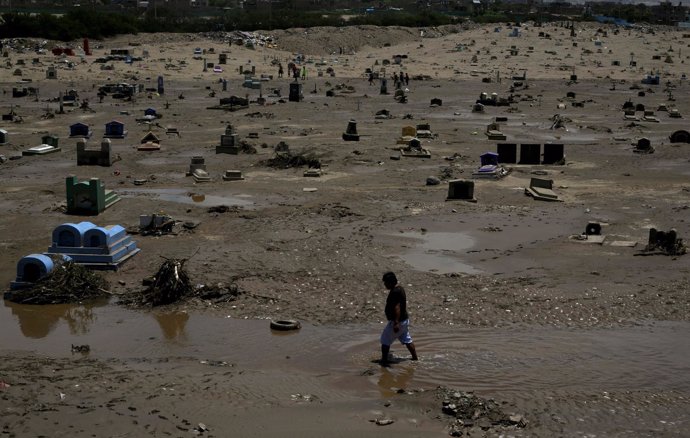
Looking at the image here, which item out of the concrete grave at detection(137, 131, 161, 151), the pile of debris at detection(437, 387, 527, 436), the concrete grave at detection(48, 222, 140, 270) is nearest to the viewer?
the pile of debris at detection(437, 387, 527, 436)

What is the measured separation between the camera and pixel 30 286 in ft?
52.1

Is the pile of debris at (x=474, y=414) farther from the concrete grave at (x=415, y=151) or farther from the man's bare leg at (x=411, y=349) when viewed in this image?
the concrete grave at (x=415, y=151)

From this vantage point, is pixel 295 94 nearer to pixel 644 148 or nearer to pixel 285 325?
pixel 644 148

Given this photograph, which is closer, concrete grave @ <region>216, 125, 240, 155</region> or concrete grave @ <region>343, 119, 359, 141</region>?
concrete grave @ <region>216, 125, 240, 155</region>

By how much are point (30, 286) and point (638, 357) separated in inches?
360

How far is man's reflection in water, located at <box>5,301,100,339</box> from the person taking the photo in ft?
47.5

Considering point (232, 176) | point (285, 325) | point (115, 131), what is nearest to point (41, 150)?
point (115, 131)

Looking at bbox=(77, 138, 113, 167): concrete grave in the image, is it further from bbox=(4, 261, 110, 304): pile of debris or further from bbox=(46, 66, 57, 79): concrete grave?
bbox=(46, 66, 57, 79): concrete grave

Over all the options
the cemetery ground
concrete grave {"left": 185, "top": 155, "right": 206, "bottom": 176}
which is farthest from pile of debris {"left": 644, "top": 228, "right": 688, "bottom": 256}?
concrete grave {"left": 185, "top": 155, "right": 206, "bottom": 176}

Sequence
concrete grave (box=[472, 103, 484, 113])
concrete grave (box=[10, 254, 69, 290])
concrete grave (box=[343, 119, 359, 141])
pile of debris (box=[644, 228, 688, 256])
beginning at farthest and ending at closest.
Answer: concrete grave (box=[472, 103, 484, 113]) < concrete grave (box=[343, 119, 359, 141]) < pile of debris (box=[644, 228, 688, 256]) < concrete grave (box=[10, 254, 69, 290])

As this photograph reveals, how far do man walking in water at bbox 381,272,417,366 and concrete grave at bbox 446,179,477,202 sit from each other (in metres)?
11.2

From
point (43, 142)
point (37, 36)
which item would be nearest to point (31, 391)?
point (43, 142)

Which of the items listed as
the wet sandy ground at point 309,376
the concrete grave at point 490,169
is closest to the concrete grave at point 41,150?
the concrete grave at point 490,169

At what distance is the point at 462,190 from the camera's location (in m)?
23.7
